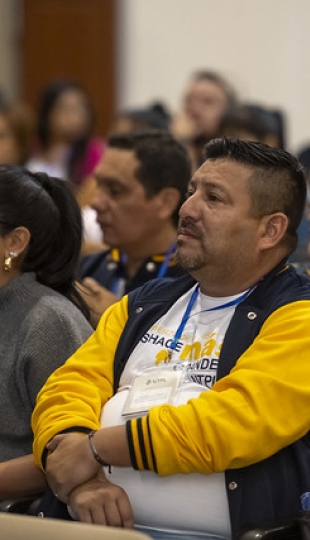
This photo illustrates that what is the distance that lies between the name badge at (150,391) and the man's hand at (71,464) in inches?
4.3

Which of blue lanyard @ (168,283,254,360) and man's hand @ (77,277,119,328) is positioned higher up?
blue lanyard @ (168,283,254,360)

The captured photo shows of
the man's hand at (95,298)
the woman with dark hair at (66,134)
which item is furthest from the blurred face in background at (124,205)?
the woman with dark hair at (66,134)

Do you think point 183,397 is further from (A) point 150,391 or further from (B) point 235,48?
(B) point 235,48

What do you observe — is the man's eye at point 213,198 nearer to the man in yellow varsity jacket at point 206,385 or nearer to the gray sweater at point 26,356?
the man in yellow varsity jacket at point 206,385

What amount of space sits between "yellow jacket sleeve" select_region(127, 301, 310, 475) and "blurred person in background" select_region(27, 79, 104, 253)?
10.5ft

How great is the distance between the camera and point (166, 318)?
2.30m

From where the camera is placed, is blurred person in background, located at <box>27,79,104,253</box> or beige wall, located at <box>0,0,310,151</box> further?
beige wall, located at <box>0,0,310,151</box>

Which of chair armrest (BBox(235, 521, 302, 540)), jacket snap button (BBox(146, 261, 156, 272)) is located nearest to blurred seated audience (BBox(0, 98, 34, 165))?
jacket snap button (BBox(146, 261, 156, 272))

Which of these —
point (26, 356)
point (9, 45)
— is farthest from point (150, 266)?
point (9, 45)

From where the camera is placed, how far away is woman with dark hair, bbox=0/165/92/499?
96.7 inches

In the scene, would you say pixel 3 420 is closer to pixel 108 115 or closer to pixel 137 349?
pixel 137 349

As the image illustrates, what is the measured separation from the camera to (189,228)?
2258mm

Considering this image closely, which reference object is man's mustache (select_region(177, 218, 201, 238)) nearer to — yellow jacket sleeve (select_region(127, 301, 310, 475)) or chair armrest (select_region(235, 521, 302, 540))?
yellow jacket sleeve (select_region(127, 301, 310, 475))

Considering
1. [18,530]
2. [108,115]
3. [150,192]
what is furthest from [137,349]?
[108,115]
